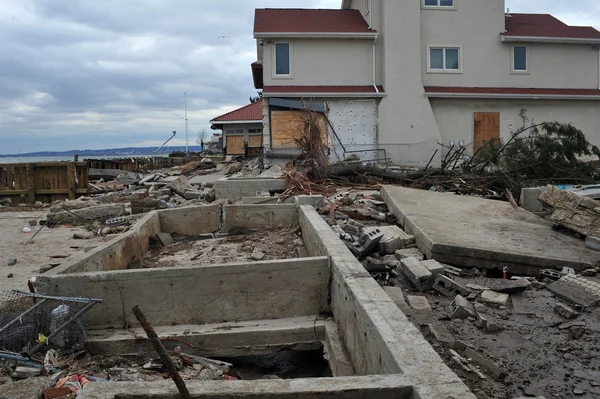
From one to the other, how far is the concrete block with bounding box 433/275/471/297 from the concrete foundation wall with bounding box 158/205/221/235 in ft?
20.6

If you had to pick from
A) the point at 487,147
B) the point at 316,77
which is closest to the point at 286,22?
the point at 316,77

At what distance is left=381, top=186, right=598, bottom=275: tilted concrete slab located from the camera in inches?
234

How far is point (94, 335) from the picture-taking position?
17.4 feet

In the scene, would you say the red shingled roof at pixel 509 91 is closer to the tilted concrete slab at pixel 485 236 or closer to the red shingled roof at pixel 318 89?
the red shingled roof at pixel 318 89

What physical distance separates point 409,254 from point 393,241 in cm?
36

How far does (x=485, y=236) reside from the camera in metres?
6.96

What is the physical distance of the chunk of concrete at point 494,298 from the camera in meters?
4.87

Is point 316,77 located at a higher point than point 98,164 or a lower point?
higher

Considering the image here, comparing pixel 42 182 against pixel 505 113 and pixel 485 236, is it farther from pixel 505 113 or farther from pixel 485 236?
pixel 505 113

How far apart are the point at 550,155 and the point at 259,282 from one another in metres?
10.4

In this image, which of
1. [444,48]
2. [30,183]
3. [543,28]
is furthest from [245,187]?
[543,28]

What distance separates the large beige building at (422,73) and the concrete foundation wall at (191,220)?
1012 centimetres

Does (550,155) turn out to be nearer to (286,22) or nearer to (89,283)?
(89,283)

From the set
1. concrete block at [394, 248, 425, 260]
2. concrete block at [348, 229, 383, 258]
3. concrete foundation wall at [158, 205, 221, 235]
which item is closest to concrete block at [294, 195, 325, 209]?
concrete foundation wall at [158, 205, 221, 235]
